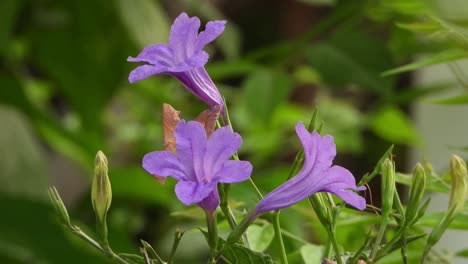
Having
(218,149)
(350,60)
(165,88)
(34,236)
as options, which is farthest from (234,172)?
(165,88)

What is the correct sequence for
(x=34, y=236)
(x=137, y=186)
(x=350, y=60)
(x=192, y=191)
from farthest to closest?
(x=137, y=186) → (x=34, y=236) → (x=350, y=60) → (x=192, y=191)

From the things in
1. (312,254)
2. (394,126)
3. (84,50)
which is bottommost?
(394,126)

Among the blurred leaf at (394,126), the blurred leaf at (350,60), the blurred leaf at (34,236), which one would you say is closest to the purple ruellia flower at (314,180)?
the blurred leaf at (350,60)

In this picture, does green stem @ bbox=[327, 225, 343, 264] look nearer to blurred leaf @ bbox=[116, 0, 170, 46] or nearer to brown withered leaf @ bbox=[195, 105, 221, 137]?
brown withered leaf @ bbox=[195, 105, 221, 137]

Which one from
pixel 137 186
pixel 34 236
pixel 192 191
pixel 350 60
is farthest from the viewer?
pixel 137 186

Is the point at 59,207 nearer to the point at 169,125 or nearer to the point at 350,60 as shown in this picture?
the point at 169,125

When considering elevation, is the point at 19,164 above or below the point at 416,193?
below

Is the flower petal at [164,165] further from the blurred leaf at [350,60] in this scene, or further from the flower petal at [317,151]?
the blurred leaf at [350,60]
